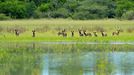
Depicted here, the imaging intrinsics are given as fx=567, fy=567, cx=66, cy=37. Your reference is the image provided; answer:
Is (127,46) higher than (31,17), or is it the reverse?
(127,46)

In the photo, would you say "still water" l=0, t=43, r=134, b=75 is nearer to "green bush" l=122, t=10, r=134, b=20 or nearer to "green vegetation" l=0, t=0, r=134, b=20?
"green bush" l=122, t=10, r=134, b=20

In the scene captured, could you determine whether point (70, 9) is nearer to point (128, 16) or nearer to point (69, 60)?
point (128, 16)

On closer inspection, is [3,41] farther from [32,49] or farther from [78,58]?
[78,58]

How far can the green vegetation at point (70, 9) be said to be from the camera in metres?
63.7

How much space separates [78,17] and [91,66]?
135ft

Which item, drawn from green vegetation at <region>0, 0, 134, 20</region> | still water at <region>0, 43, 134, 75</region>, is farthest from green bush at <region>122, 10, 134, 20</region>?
still water at <region>0, 43, 134, 75</region>

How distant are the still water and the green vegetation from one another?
3205 centimetres

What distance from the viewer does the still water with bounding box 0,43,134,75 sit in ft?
66.8

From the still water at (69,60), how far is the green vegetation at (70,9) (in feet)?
105

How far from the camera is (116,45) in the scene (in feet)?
106

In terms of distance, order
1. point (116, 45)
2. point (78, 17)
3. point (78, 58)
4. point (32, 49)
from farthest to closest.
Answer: point (78, 17), point (116, 45), point (32, 49), point (78, 58)

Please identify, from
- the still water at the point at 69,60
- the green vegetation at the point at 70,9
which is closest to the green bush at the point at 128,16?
the green vegetation at the point at 70,9

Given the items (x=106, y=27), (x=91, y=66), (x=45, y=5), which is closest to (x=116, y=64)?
(x=91, y=66)

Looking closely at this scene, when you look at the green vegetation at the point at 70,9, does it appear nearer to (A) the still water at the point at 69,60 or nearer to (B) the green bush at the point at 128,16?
(B) the green bush at the point at 128,16
